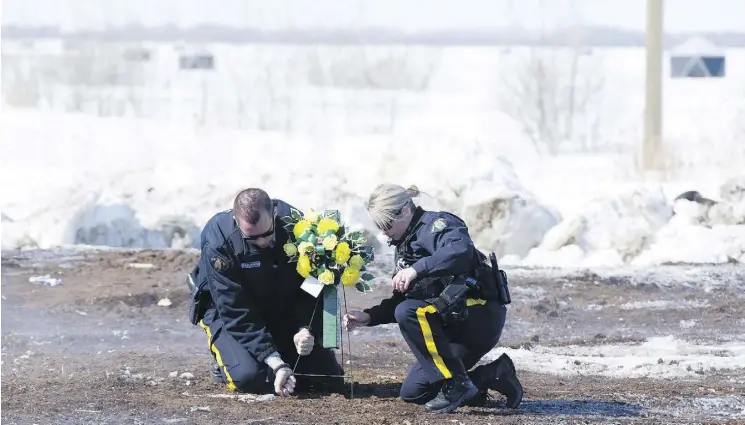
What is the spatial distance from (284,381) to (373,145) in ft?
56.1

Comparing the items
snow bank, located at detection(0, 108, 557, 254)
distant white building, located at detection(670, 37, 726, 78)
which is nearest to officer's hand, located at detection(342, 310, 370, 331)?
snow bank, located at detection(0, 108, 557, 254)

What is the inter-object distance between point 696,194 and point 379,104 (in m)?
13.4

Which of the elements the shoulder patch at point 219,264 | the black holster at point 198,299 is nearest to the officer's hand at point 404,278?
the shoulder patch at point 219,264

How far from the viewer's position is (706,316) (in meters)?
12.4

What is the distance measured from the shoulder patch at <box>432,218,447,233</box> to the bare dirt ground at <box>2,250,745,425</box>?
1076 mm

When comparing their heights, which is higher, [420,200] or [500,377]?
[420,200]

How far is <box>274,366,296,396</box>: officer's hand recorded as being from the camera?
7.89 metres

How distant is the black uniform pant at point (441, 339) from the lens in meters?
7.55

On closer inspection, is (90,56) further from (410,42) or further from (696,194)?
(696,194)

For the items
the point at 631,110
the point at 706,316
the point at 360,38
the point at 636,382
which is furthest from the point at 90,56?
the point at 636,382

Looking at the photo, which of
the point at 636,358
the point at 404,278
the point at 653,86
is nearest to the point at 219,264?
the point at 404,278

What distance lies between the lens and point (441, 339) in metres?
7.64

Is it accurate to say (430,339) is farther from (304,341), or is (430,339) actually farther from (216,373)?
(216,373)

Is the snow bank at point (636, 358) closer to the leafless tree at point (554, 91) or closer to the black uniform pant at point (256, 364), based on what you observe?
the black uniform pant at point (256, 364)
